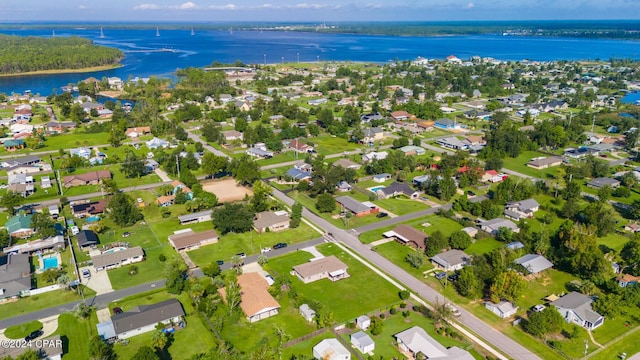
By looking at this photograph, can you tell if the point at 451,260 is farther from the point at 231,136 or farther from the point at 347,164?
the point at 231,136

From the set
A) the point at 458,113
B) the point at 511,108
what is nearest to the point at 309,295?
the point at 458,113

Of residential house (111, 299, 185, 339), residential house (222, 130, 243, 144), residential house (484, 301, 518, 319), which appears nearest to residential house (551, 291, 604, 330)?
residential house (484, 301, 518, 319)

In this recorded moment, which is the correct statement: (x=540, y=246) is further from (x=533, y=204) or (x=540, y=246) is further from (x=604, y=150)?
(x=604, y=150)

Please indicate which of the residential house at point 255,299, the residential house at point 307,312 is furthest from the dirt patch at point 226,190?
the residential house at point 307,312

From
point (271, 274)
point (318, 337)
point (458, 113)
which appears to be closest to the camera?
point (318, 337)

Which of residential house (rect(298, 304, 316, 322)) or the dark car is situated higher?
residential house (rect(298, 304, 316, 322))

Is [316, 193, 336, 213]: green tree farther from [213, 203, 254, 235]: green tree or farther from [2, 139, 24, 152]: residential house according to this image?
[2, 139, 24, 152]: residential house

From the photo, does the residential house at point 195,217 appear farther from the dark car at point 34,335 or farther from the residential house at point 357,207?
the dark car at point 34,335
